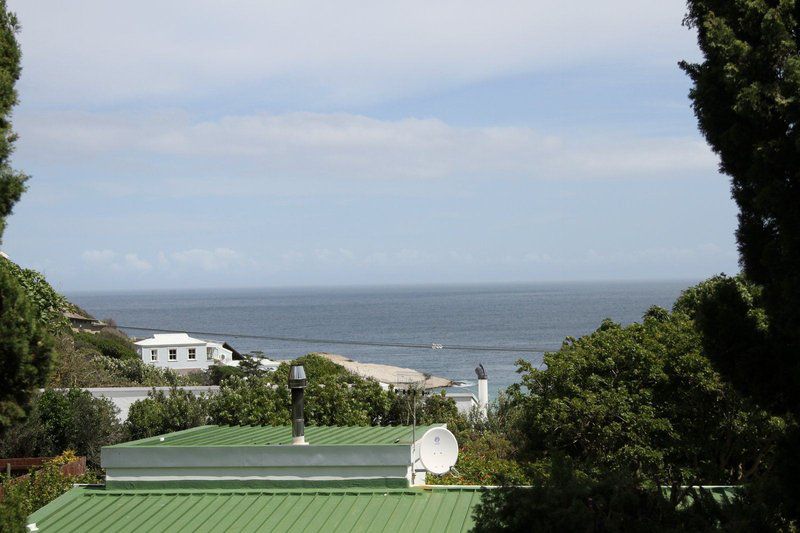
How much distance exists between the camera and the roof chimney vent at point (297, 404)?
11.7 metres

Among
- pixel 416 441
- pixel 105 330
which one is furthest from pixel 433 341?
pixel 416 441

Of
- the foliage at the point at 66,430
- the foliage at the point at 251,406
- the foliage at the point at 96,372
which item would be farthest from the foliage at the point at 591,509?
the foliage at the point at 96,372

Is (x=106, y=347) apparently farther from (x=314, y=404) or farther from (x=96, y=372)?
(x=314, y=404)

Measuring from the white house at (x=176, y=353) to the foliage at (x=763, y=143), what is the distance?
5934cm

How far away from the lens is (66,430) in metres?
22.3

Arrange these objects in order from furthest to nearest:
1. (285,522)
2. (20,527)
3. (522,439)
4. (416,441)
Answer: (522,439) < (416,441) < (285,522) < (20,527)

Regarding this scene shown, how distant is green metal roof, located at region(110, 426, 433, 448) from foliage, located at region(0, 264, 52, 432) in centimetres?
387

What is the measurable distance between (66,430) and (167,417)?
96.7 inches

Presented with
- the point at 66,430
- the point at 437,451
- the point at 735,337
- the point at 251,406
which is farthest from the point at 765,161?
the point at 66,430

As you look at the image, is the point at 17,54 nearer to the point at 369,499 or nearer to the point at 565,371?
the point at 369,499

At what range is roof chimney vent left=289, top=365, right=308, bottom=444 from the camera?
38.3 feet

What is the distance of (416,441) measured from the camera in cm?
1144

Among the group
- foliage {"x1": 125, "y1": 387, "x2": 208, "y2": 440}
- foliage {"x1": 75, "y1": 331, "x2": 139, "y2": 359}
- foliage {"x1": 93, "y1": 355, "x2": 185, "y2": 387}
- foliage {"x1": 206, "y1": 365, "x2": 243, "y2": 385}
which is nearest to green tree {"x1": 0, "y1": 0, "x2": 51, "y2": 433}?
foliage {"x1": 125, "y1": 387, "x2": 208, "y2": 440}

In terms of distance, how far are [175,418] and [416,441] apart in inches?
515
